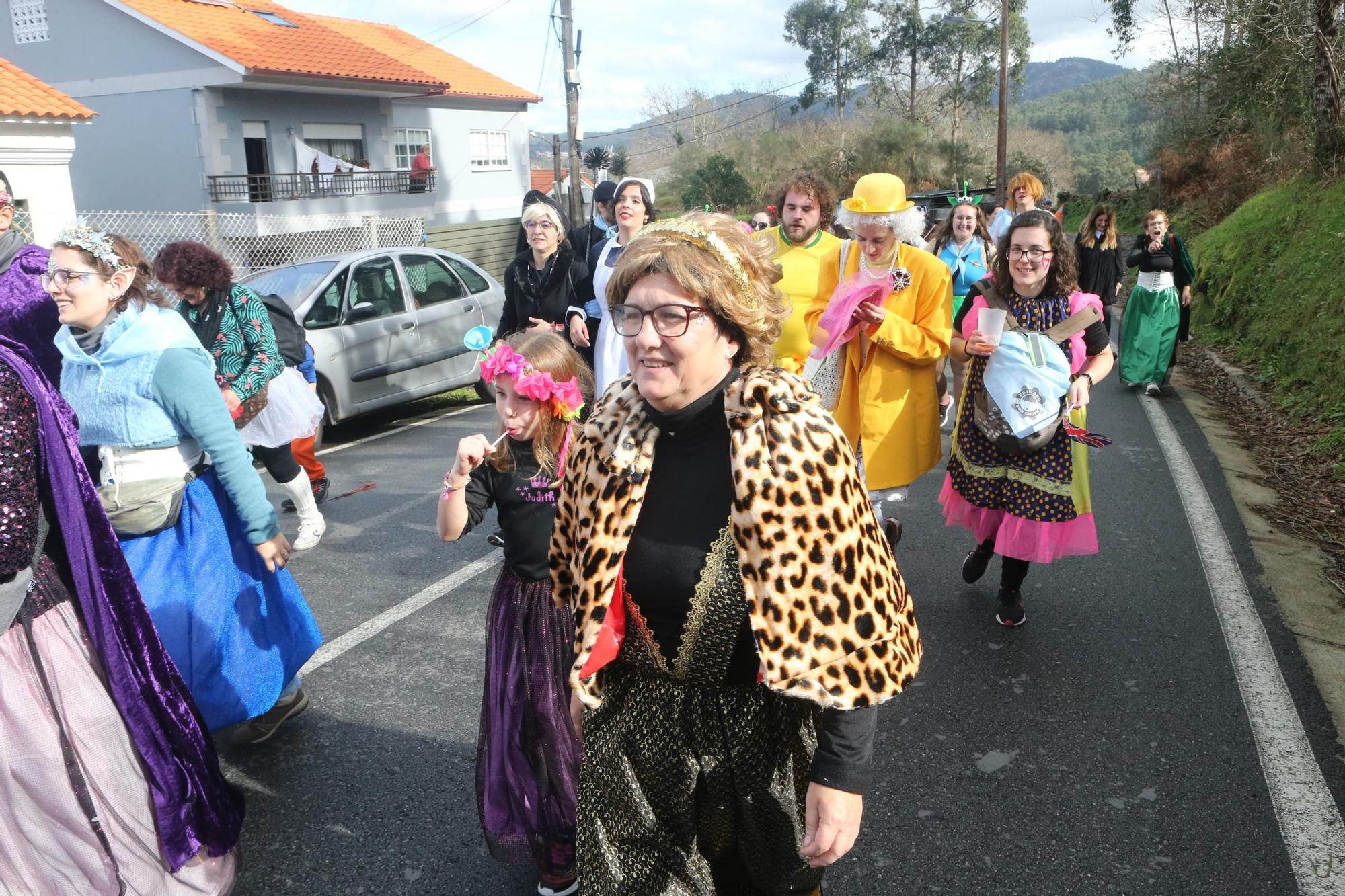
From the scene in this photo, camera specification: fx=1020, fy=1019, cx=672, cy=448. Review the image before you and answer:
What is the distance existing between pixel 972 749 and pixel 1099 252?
21.0 ft

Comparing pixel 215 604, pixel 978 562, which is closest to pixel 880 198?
pixel 978 562

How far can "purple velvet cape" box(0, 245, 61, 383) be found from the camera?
381 centimetres

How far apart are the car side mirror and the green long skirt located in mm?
7251

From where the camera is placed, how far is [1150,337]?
10.1 m

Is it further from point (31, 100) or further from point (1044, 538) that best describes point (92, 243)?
point (31, 100)

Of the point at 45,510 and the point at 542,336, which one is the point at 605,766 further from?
the point at 45,510

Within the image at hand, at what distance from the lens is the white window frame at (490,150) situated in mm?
35906

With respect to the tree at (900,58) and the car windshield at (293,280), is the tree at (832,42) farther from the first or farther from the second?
the car windshield at (293,280)

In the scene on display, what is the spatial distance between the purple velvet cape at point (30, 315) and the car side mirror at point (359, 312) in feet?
15.8

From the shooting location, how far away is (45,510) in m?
2.66

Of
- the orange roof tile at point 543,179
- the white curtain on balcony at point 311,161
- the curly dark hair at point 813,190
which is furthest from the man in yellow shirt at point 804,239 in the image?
the orange roof tile at point 543,179

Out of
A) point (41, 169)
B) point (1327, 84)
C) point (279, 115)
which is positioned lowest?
point (41, 169)

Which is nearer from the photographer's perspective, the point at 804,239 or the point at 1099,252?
the point at 804,239

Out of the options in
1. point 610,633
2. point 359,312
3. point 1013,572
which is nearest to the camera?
point 610,633
